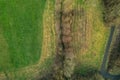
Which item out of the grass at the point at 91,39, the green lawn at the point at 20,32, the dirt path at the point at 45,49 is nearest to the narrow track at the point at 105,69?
the grass at the point at 91,39

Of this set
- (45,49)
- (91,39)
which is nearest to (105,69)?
(91,39)

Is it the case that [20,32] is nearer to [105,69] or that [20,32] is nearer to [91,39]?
[91,39]

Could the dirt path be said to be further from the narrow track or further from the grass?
the narrow track

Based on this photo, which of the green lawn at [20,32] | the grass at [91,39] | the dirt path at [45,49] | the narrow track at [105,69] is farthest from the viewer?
the narrow track at [105,69]

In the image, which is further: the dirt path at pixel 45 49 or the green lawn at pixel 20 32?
the dirt path at pixel 45 49

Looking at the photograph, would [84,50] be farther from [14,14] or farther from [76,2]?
[14,14]

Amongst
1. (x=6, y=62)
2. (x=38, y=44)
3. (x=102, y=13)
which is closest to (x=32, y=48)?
(x=38, y=44)

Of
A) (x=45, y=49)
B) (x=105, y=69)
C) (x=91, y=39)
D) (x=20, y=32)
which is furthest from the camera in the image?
(x=105, y=69)

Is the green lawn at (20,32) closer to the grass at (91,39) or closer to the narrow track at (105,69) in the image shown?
the grass at (91,39)
